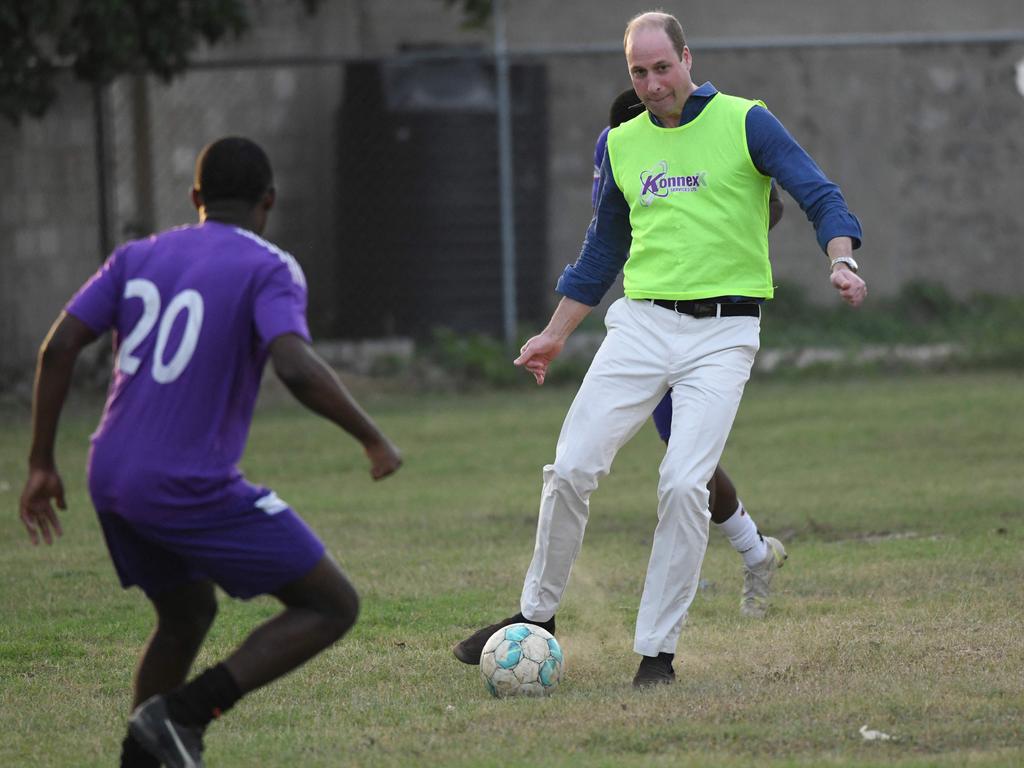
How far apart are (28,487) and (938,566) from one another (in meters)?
4.80

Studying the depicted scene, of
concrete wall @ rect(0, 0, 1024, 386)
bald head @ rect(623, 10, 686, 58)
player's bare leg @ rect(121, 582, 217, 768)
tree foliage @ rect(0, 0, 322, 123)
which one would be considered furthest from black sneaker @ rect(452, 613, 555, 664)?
concrete wall @ rect(0, 0, 1024, 386)

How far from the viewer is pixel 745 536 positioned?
670 centimetres

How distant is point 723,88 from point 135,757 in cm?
1430

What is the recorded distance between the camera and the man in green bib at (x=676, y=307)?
18.0ft

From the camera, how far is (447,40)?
1745 centimetres

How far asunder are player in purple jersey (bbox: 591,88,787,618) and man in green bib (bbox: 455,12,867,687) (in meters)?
0.77

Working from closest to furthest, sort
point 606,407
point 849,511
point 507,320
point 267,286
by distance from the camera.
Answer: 1. point 267,286
2. point 606,407
3. point 849,511
4. point 507,320

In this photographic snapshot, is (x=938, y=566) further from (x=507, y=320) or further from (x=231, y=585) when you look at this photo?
(x=507, y=320)

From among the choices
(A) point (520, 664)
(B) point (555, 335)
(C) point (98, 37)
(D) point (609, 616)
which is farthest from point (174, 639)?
(C) point (98, 37)

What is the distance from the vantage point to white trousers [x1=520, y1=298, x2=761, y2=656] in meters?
5.49

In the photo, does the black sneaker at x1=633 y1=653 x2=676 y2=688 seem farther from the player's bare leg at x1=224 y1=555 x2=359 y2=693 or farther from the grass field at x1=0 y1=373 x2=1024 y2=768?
the player's bare leg at x1=224 y1=555 x2=359 y2=693

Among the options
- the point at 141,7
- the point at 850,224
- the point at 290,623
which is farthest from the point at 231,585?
the point at 141,7

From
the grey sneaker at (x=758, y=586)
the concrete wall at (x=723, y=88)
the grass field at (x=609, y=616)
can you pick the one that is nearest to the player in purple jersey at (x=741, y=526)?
the grey sneaker at (x=758, y=586)

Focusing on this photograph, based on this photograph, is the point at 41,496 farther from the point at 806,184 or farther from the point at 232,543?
the point at 806,184
